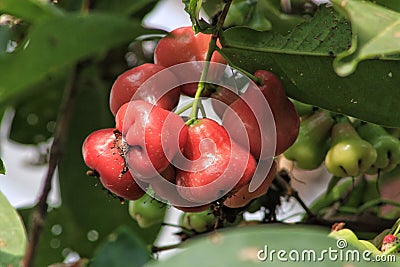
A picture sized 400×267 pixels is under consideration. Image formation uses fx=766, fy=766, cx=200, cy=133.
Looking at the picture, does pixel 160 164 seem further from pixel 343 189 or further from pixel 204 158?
pixel 343 189

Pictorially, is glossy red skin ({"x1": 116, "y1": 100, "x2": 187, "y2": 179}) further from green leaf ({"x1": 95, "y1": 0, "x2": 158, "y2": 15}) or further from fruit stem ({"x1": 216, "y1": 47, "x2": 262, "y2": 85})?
green leaf ({"x1": 95, "y1": 0, "x2": 158, "y2": 15})

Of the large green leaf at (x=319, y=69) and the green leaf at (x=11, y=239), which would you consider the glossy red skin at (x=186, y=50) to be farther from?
the green leaf at (x=11, y=239)

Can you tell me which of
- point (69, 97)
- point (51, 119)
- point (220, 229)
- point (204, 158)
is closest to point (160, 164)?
point (204, 158)

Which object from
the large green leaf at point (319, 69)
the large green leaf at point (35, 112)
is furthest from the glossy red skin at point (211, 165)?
the large green leaf at point (35, 112)

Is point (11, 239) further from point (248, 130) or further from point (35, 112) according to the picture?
point (35, 112)

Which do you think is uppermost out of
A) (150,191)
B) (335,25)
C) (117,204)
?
(335,25)

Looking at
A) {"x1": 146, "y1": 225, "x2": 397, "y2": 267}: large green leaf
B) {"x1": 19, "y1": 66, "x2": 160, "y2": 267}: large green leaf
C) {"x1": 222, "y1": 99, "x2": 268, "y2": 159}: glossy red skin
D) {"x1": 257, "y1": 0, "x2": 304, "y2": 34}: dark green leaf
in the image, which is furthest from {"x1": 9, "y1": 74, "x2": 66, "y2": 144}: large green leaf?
{"x1": 146, "y1": 225, "x2": 397, "y2": 267}: large green leaf
